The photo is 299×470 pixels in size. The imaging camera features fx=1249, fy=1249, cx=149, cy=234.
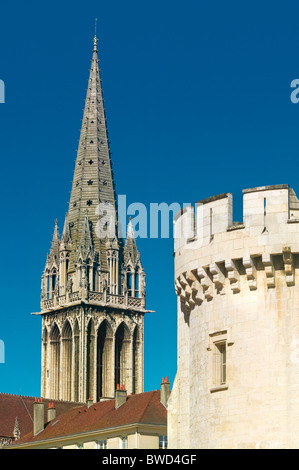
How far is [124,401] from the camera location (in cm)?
8325

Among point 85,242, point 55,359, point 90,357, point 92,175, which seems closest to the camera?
point 90,357

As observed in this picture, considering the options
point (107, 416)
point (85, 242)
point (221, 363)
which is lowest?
point (221, 363)

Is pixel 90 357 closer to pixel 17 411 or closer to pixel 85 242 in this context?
pixel 85 242

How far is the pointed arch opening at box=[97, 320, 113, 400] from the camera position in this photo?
417ft

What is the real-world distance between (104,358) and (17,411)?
61.9 feet

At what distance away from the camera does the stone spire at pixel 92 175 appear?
5276 inches

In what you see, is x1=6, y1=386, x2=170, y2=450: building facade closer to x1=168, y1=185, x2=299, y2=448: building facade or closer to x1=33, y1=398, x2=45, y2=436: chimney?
x1=33, y1=398, x2=45, y2=436: chimney

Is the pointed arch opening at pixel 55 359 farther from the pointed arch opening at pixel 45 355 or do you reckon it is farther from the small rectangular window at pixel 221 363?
the small rectangular window at pixel 221 363

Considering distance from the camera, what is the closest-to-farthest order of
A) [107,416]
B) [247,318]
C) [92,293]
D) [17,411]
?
[247,318], [107,416], [17,411], [92,293]

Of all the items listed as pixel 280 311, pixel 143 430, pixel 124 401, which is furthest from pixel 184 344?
pixel 124 401

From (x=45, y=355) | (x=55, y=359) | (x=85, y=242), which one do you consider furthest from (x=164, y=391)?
(x=45, y=355)

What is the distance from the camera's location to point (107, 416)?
81.6 metres

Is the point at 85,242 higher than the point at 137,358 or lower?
higher

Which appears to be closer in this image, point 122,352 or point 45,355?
point 122,352
